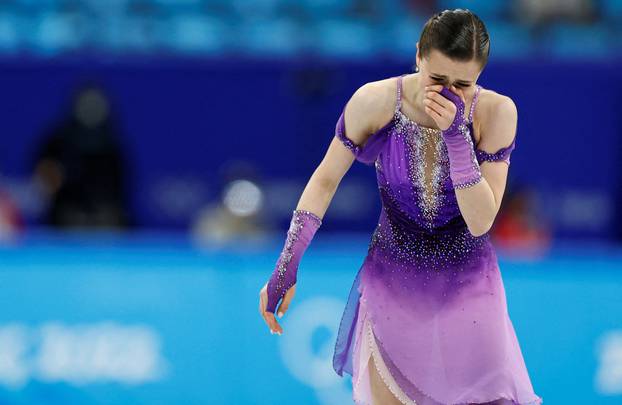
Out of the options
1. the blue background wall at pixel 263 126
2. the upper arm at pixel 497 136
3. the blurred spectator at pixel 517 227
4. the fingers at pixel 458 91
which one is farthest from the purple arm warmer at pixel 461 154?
the blue background wall at pixel 263 126

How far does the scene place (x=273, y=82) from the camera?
8.16m

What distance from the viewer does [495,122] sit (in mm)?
2869

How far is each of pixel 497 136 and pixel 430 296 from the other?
0.51 metres

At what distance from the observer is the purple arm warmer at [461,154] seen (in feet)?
8.85

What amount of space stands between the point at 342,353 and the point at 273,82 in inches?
202

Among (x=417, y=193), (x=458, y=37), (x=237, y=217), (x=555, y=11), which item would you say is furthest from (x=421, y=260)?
(x=555, y=11)

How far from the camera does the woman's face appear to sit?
2689 millimetres

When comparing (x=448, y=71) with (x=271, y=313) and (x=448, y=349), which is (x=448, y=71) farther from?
(x=271, y=313)

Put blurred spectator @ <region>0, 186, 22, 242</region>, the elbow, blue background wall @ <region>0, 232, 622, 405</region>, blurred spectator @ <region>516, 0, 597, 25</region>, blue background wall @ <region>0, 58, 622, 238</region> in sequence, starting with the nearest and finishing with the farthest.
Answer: the elbow
blue background wall @ <region>0, 232, 622, 405</region>
blurred spectator @ <region>0, 186, 22, 242</region>
blue background wall @ <region>0, 58, 622, 238</region>
blurred spectator @ <region>516, 0, 597, 25</region>

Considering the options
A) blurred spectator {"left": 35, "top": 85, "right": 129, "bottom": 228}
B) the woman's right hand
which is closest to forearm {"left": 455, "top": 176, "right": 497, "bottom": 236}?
the woman's right hand

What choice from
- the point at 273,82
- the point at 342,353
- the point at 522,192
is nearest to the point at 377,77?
the point at 273,82

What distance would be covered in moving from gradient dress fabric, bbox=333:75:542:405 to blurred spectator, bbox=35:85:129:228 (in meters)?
4.64

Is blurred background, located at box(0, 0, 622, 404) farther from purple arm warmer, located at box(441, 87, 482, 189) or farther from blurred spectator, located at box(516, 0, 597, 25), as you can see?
purple arm warmer, located at box(441, 87, 482, 189)

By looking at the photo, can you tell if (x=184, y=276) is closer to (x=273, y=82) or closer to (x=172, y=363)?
(x=172, y=363)
